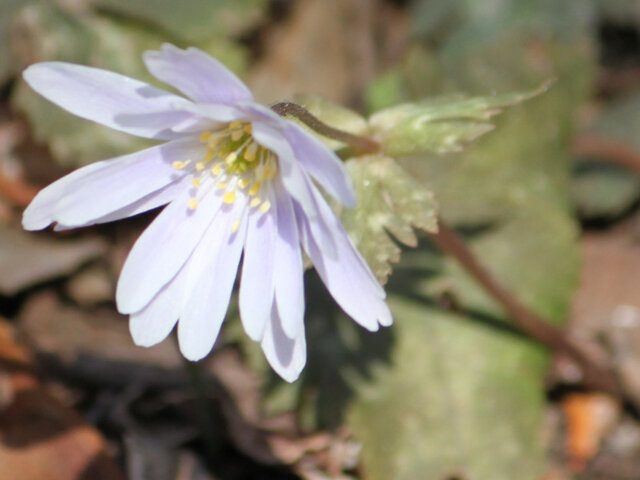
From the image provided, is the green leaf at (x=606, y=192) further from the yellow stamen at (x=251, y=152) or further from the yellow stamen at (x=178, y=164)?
the yellow stamen at (x=178, y=164)

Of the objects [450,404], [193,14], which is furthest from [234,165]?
[193,14]

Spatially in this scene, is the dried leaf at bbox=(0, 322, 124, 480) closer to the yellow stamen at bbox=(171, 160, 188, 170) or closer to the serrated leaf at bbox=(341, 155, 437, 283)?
the yellow stamen at bbox=(171, 160, 188, 170)

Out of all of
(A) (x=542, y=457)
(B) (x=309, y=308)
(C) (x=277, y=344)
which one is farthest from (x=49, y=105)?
(A) (x=542, y=457)

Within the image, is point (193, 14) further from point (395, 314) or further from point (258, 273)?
point (258, 273)

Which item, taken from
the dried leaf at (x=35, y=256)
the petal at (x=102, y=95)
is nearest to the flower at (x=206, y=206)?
the petal at (x=102, y=95)

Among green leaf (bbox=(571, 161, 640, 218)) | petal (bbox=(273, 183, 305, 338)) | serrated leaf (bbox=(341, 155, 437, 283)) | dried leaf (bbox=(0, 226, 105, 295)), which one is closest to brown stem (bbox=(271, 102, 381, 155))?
serrated leaf (bbox=(341, 155, 437, 283))

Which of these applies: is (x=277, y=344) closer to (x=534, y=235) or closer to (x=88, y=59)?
(x=534, y=235)
